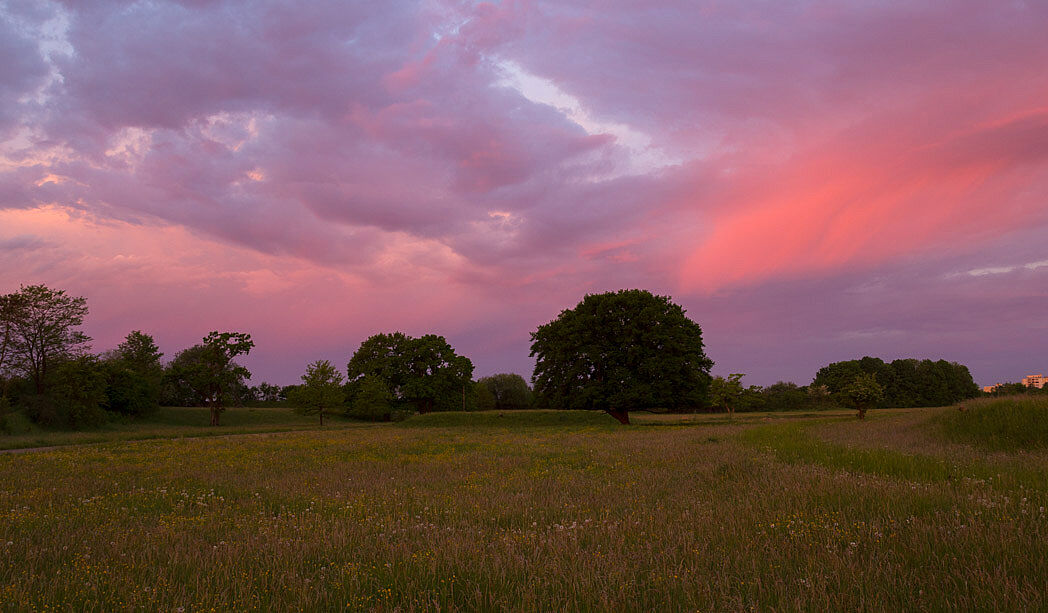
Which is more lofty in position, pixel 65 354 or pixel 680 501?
pixel 65 354

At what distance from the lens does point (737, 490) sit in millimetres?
9641

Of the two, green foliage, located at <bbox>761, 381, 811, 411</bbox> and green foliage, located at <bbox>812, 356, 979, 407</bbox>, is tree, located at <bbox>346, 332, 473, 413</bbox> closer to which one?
green foliage, located at <bbox>761, 381, 811, 411</bbox>

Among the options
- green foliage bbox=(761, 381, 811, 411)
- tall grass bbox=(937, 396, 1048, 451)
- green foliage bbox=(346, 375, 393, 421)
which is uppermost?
tall grass bbox=(937, 396, 1048, 451)

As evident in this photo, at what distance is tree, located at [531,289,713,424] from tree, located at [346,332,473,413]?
3334 centimetres

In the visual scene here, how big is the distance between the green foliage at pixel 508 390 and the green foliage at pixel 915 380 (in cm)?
7924

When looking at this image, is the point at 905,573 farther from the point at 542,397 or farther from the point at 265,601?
the point at 542,397

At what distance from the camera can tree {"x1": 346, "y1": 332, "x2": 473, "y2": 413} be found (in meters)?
81.2

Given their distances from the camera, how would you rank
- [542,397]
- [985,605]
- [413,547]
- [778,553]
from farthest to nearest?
1. [542,397]
2. [413,547]
3. [778,553]
4. [985,605]

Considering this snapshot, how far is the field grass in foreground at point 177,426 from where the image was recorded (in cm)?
3641

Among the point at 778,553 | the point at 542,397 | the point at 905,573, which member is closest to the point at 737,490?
the point at 778,553

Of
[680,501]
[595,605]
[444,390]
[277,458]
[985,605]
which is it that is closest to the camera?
[985,605]

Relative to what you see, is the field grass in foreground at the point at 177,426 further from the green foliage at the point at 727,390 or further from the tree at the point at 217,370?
the green foliage at the point at 727,390

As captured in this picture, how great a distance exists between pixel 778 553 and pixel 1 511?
1261 centimetres

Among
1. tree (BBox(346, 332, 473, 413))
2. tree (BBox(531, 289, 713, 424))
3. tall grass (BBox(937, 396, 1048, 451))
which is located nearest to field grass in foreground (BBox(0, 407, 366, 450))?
tree (BBox(346, 332, 473, 413))
